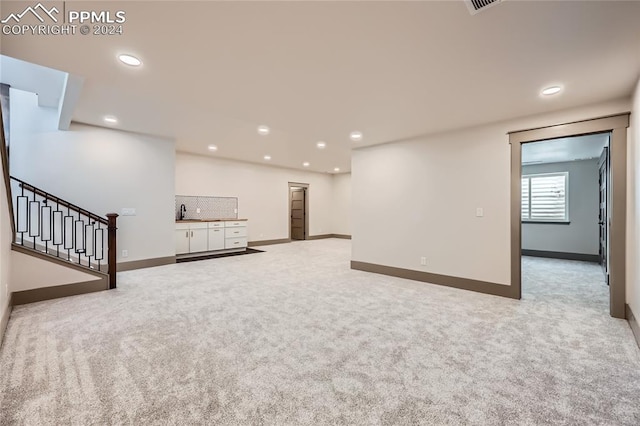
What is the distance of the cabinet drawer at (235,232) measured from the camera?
7.30 meters

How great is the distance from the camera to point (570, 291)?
12.9ft

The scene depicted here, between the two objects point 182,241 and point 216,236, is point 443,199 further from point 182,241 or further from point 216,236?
point 182,241

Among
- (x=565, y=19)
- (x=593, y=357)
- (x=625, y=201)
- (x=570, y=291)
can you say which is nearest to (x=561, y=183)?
(x=570, y=291)

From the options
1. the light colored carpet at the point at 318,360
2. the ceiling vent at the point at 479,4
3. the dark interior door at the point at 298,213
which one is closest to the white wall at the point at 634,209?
the light colored carpet at the point at 318,360

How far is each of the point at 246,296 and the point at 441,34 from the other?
339cm

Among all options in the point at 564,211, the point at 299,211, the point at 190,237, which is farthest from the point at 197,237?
the point at 564,211

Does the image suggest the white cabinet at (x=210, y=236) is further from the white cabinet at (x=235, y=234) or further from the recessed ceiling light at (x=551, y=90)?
the recessed ceiling light at (x=551, y=90)

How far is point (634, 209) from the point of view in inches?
108

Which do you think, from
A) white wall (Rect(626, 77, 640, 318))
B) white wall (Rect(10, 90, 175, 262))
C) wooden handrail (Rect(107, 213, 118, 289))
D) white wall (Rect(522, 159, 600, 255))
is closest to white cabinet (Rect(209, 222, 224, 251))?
white wall (Rect(10, 90, 175, 262))

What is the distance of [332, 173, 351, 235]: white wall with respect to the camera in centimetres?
1038

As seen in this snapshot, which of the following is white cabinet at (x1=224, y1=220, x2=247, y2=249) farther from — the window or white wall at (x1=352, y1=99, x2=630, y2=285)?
the window

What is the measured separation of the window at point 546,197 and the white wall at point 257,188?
6.22m

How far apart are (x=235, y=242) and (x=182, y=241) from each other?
4.69 ft

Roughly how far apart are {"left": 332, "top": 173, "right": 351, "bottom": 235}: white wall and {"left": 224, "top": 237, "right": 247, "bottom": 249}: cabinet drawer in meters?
4.11
